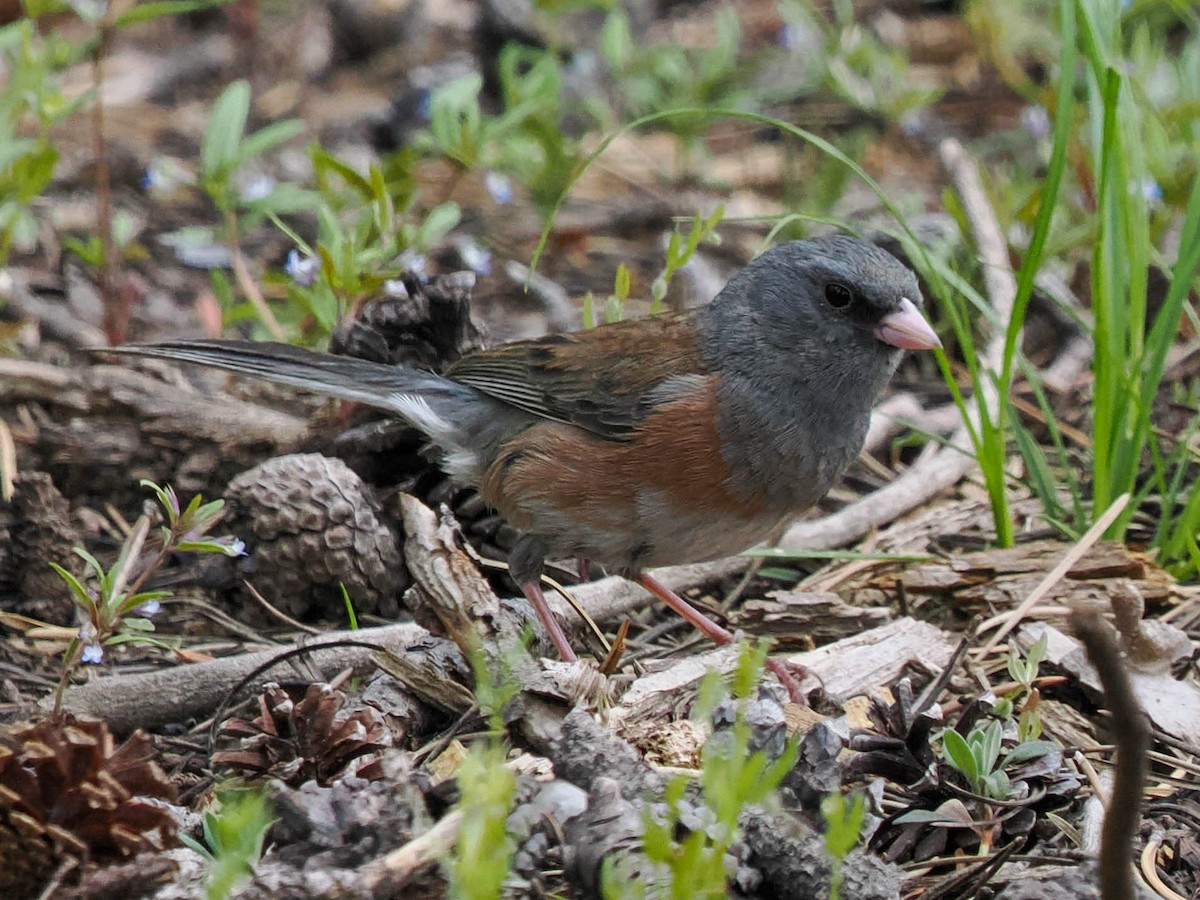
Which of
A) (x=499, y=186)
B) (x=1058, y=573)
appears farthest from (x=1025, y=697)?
(x=499, y=186)

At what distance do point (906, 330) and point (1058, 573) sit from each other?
66cm

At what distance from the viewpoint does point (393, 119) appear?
561cm

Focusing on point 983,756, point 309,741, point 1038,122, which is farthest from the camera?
point 1038,122

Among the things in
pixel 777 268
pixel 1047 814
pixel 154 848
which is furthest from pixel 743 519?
pixel 154 848

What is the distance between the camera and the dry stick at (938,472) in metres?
3.74

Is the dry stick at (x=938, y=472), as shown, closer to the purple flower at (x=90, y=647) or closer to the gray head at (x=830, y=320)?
the gray head at (x=830, y=320)

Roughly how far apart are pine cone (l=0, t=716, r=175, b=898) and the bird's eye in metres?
1.91

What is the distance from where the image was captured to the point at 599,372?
3525mm

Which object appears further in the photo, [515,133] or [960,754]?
[515,133]

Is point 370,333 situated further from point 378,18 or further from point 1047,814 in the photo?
point 378,18

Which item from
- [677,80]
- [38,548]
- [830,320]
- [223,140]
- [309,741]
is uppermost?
[223,140]

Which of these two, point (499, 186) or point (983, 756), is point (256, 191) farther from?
point (983, 756)

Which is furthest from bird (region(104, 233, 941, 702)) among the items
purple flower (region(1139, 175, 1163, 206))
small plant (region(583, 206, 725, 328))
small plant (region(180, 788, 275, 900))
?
purple flower (region(1139, 175, 1163, 206))

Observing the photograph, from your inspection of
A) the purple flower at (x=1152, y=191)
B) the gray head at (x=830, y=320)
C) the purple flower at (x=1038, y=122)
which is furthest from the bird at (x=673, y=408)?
the purple flower at (x=1038, y=122)
